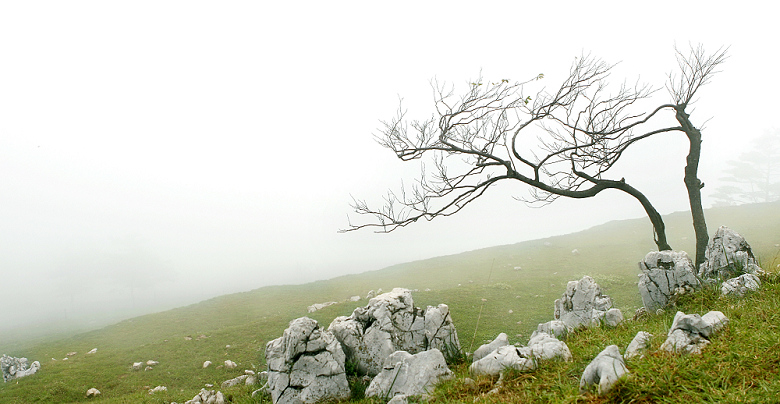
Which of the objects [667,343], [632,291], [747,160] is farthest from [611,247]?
[747,160]

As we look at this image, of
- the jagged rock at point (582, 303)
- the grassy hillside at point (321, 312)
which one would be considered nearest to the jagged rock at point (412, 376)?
the grassy hillside at point (321, 312)

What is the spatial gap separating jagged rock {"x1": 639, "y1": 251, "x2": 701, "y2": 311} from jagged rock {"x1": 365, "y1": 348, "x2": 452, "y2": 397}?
5467 mm

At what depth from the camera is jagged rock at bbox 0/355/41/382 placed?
587 inches

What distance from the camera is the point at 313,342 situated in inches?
286

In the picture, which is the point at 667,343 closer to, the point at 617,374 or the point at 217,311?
the point at 617,374

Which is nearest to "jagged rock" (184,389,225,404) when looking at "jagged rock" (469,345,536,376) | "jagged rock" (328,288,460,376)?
"jagged rock" (328,288,460,376)

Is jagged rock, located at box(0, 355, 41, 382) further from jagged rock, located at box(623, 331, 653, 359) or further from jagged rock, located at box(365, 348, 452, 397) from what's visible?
jagged rock, located at box(623, 331, 653, 359)

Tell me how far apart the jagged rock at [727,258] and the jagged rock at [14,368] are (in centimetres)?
2446

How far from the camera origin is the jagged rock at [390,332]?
8086 millimetres

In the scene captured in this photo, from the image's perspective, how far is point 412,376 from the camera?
5488mm

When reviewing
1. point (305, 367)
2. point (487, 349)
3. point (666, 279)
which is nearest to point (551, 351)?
point (487, 349)

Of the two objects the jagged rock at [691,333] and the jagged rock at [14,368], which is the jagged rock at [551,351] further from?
the jagged rock at [14,368]

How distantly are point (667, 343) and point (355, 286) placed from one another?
3000 centimetres

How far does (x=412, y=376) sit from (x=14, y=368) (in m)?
19.7
